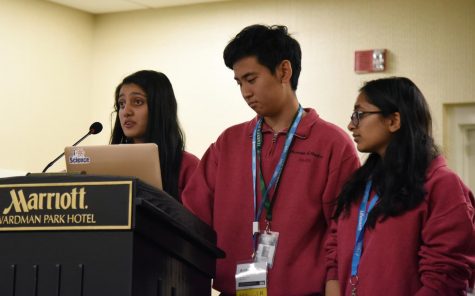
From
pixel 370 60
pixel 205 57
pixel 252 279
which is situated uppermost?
pixel 205 57

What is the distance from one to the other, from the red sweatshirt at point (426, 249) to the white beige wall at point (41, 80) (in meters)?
4.29

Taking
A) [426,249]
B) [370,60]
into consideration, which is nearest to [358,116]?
[426,249]

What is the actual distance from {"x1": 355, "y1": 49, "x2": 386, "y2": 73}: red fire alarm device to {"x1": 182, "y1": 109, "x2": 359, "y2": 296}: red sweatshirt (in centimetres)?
328

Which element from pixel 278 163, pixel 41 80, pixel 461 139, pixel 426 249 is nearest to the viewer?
pixel 426 249

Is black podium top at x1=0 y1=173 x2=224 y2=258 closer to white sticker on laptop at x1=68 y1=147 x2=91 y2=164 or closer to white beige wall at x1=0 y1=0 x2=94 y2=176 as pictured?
white sticker on laptop at x1=68 y1=147 x2=91 y2=164

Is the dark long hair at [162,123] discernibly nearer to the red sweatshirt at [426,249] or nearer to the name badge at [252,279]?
the name badge at [252,279]

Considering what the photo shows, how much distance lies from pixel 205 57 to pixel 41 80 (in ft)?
4.58

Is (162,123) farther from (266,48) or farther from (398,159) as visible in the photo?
(398,159)

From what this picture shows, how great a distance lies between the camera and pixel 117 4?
6.61 metres

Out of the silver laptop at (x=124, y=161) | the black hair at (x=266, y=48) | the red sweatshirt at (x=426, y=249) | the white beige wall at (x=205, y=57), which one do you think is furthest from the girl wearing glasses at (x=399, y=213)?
the white beige wall at (x=205, y=57)

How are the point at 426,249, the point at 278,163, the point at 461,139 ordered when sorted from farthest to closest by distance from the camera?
the point at 461,139, the point at 278,163, the point at 426,249

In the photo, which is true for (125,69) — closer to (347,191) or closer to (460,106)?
(460,106)

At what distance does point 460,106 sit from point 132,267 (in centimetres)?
448

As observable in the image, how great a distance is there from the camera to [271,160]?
2.46 meters
